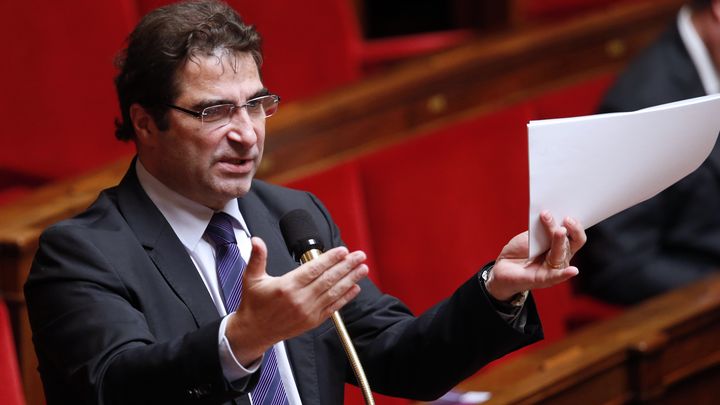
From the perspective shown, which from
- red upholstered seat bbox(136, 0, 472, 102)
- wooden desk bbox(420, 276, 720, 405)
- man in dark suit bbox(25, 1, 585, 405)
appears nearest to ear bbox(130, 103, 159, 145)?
man in dark suit bbox(25, 1, 585, 405)

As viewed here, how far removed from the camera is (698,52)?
101 centimetres

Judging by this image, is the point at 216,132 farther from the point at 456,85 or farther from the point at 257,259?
the point at 456,85

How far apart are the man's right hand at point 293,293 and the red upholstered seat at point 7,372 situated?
205mm

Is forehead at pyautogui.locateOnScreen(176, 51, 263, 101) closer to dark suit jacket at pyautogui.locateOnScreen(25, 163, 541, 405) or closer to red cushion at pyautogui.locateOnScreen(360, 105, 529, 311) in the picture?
dark suit jacket at pyautogui.locateOnScreen(25, 163, 541, 405)

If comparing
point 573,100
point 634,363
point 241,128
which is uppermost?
point 241,128

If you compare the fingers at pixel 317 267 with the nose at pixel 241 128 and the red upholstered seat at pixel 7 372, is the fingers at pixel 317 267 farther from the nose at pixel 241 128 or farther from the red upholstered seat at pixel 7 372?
the red upholstered seat at pixel 7 372

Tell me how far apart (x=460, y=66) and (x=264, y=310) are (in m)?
0.57

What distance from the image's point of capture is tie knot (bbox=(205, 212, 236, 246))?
516mm

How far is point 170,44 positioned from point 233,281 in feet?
0.34

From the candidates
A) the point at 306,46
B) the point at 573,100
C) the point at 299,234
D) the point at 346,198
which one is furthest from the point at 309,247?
the point at 573,100

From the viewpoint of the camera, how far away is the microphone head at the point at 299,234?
472 mm

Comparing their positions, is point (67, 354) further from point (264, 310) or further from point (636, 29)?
point (636, 29)

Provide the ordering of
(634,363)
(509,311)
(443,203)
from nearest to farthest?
(509,311)
(634,363)
(443,203)

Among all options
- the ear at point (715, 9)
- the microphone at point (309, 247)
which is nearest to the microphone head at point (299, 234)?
the microphone at point (309, 247)
